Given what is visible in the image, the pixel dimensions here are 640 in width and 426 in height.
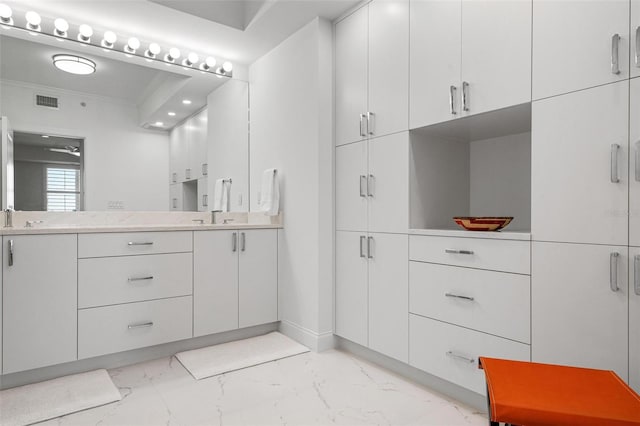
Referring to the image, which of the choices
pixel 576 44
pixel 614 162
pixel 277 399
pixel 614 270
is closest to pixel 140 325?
pixel 277 399

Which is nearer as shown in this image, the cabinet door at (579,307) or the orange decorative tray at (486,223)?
the cabinet door at (579,307)

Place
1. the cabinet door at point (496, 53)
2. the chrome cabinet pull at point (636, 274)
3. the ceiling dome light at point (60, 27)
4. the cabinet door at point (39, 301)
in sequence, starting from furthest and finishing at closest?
the ceiling dome light at point (60, 27)
the cabinet door at point (39, 301)
the cabinet door at point (496, 53)
the chrome cabinet pull at point (636, 274)

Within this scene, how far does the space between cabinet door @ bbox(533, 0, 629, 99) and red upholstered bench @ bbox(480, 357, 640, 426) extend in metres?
1.07

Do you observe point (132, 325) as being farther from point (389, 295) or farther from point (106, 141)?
point (389, 295)

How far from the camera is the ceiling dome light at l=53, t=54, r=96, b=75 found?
266 centimetres

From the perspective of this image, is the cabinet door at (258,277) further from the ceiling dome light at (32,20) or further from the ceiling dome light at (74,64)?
the ceiling dome light at (32,20)

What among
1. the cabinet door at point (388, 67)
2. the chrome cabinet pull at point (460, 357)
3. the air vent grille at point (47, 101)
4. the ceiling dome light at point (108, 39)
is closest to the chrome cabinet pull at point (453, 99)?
the cabinet door at point (388, 67)

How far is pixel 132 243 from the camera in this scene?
2.45 meters

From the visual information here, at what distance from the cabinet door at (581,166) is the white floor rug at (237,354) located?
71.0 inches

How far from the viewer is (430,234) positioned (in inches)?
83.4

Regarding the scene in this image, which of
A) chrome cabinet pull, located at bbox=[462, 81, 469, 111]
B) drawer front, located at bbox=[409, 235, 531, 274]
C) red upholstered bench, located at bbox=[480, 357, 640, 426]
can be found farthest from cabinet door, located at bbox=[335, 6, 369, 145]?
red upholstered bench, located at bbox=[480, 357, 640, 426]

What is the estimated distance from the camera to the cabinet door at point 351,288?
254 centimetres

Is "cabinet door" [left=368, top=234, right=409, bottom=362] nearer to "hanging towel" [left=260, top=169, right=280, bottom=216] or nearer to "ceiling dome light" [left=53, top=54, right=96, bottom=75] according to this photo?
"hanging towel" [left=260, top=169, right=280, bottom=216]

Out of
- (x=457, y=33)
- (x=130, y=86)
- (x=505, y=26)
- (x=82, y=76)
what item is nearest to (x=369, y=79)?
(x=457, y=33)
